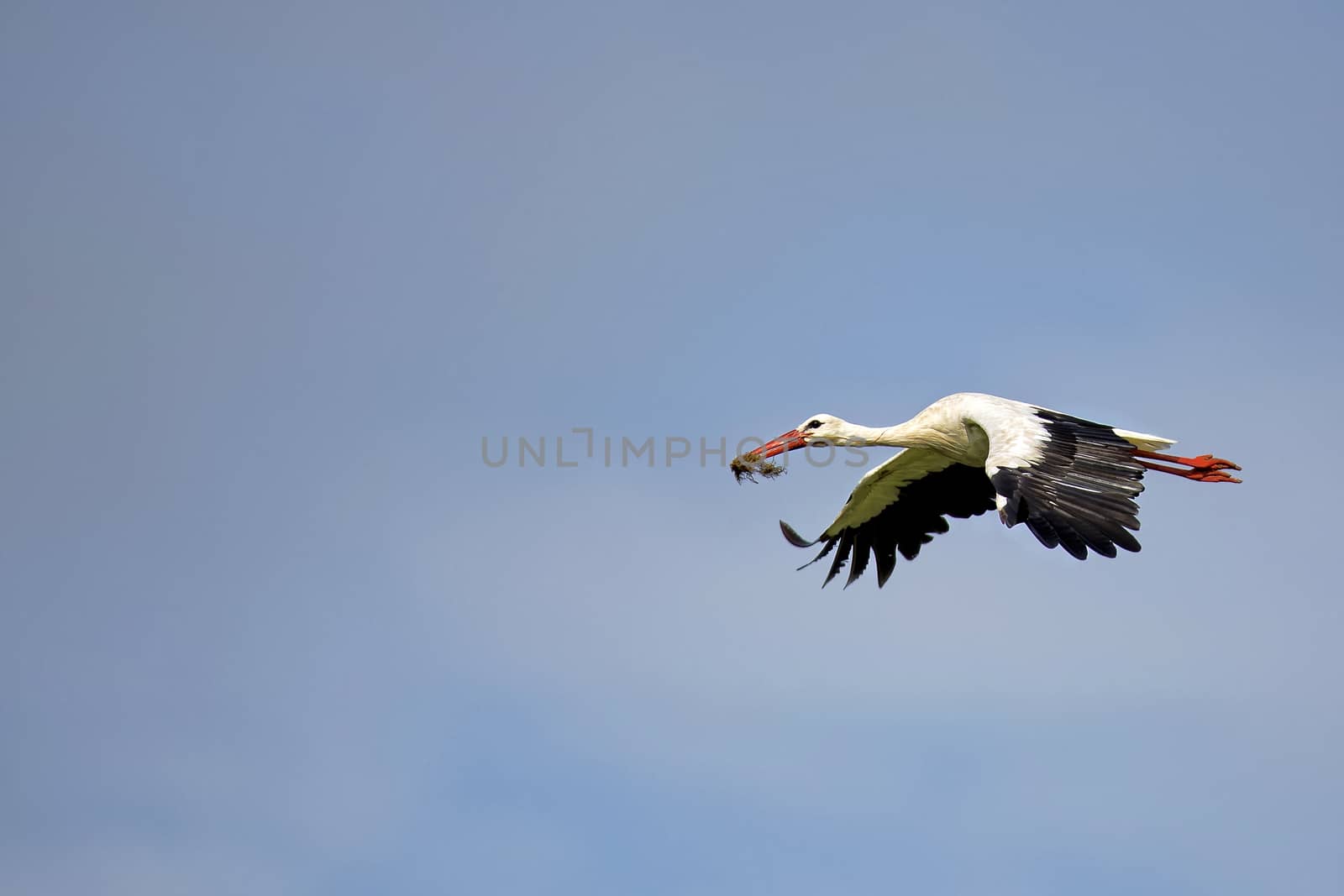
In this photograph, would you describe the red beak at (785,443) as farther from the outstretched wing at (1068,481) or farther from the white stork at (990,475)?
the outstretched wing at (1068,481)

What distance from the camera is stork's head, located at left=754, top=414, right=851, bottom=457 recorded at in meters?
17.5

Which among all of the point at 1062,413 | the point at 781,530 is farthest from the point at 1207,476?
Answer: the point at 781,530

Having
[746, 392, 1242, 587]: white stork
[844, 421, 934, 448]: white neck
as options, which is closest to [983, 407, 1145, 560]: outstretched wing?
[746, 392, 1242, 587]: white stork

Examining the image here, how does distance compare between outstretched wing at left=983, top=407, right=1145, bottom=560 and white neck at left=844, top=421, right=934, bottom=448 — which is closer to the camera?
outstretched wing at left=983, top=407, right=1145, bottom=560

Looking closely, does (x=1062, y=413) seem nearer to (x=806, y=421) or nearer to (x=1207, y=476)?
(x=1207, y=476)

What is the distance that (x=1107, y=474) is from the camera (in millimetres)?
14203

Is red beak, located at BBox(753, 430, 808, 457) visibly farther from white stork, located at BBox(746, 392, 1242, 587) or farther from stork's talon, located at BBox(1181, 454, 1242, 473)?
stork's talon, located at BBox(1181, 454, 1242, 473)

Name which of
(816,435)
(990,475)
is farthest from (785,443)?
(990,475)

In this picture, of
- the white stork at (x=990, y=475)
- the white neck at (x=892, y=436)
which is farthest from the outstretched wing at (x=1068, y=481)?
the white neck at (x=892, y=436)

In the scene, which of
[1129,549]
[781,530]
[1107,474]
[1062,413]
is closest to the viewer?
[1129,549]

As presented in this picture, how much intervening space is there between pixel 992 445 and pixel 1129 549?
6.82 ft

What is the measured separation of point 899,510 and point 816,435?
1270 millimetres

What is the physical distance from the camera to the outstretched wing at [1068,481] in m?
13.5

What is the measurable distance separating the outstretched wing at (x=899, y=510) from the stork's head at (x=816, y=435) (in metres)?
0.53
